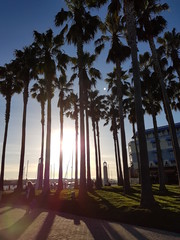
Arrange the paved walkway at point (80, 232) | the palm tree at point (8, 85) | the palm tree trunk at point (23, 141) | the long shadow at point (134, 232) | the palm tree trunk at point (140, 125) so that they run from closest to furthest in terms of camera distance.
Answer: the long shadow at point (134, 232) → the paved walkway at point (80, 232) → the palm tree trunk at point (140, 125) → the palm tree trunk at point (23, 141) → the palm tree at point (8, 85)

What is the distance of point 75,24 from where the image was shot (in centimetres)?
1641

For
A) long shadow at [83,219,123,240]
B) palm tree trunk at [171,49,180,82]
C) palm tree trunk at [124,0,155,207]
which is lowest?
long shadow at [83,219,123,240]

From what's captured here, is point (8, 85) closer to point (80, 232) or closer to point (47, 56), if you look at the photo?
point (47, 56)

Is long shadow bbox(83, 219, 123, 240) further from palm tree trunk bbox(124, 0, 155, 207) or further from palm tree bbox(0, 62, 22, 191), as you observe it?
palm tree bbox(0, 62, 22, 191)

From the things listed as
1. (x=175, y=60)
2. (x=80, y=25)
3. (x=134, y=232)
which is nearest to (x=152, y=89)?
(x=175, y=60)

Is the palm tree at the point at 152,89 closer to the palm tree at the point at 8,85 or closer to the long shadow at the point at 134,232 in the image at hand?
the long shadow at the point at 134,232

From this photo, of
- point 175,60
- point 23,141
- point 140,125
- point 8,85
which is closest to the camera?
point 140,125

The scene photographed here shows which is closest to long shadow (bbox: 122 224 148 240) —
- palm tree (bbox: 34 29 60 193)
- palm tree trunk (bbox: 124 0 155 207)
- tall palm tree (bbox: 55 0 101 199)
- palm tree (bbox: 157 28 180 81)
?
palm tree trunk (bbox: 124 0 155 207)

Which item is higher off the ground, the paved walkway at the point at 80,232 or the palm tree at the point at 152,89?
the palm tree at the point at 152,89

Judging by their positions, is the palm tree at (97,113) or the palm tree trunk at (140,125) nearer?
the palm tree trunk at (140,125)

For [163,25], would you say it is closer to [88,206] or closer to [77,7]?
[77,7]

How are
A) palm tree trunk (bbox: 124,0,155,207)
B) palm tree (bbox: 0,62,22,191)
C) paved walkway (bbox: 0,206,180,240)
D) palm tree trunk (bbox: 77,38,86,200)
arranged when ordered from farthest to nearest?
palm tree (bbox: 0,62,22,191), palm tree trunk (bbox: 77,38,86,200), palm tree trunk (bbox: 124,0,155,207), paved walkway (bbox: 0,206,180,240)

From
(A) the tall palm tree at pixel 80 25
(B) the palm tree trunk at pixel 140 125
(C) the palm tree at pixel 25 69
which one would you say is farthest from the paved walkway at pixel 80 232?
(C) the palm tree at pixel 25 69

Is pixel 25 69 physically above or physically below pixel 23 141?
above
